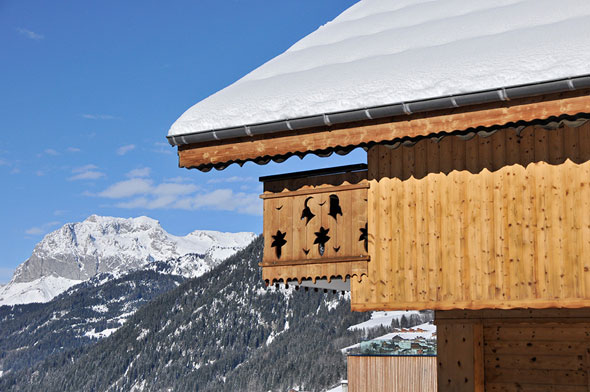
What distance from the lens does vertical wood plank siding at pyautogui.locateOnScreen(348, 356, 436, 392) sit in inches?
1203

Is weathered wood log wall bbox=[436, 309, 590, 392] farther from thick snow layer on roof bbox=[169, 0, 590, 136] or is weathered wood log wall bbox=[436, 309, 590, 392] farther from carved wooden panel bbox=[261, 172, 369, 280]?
thick snow layer on roof bbox=[169, 0, 590, 136]

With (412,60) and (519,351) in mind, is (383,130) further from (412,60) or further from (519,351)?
(519,351)

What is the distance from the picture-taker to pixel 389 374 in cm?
3073

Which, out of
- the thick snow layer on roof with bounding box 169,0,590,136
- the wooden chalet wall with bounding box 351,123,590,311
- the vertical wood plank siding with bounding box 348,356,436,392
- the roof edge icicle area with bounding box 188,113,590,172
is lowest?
the vertical wood plank siding with bounding box 348,356,436,392

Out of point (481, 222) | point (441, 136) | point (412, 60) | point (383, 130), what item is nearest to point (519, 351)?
point (481, 222)

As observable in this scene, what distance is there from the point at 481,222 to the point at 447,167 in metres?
0.84

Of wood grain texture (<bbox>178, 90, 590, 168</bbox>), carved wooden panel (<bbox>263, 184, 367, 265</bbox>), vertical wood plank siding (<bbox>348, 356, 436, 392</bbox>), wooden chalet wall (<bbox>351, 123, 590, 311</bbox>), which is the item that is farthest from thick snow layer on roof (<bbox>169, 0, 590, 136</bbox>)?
vertical wood plank siding (<bbox>348, 356, 436, 392</bbox>)

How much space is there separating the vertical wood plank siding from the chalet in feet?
63.3

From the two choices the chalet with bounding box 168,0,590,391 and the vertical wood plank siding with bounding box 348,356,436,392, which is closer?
the chalet with bounding box 168,0,590,391

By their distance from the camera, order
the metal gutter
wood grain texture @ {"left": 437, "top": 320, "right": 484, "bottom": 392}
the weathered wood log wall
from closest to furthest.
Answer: the metal gutter, the weathered wood log wall, wood grain texture @ {"left": 437, "top": 320, "right": 484, "bottom": 392}

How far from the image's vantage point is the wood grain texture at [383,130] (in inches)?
357

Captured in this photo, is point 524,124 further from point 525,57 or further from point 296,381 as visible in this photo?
point 296,381

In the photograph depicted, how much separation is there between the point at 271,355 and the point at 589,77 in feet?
594

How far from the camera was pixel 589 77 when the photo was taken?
8289 mm
